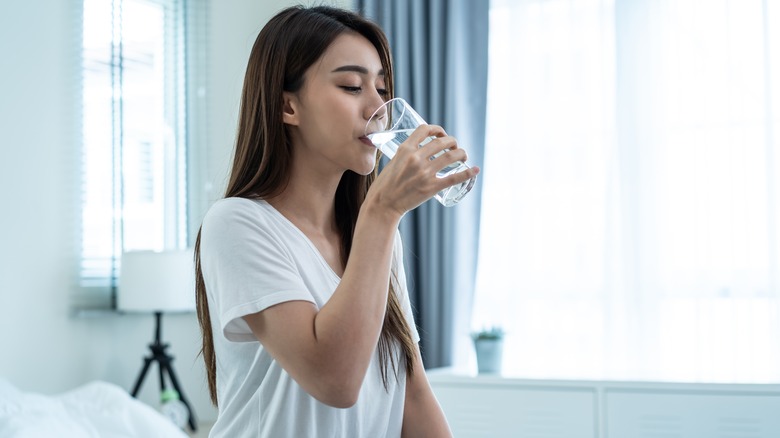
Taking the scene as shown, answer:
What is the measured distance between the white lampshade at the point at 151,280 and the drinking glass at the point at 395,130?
2.28 meters

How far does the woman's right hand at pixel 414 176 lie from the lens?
101 centimetres

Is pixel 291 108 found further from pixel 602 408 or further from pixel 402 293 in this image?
pixel 602 408

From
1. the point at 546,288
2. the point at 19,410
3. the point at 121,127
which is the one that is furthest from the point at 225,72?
the point at 19,410

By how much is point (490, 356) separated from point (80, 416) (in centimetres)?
141

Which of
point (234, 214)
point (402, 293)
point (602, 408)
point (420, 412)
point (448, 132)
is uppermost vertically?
point (448, 132)

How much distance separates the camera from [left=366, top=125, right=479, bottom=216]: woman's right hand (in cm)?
101

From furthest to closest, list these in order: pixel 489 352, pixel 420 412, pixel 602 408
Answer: pixel 489 352 < pixel 602 408 < pixel 420 412

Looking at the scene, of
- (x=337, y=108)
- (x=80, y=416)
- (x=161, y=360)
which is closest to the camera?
(x=337, y=108)

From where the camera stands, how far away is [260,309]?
977mm

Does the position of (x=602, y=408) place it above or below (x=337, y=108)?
below

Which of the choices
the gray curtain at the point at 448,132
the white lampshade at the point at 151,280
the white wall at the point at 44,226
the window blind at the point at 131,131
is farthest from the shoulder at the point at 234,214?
the window blind at the point at 131,131

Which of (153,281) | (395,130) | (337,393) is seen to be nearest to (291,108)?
(395,130)

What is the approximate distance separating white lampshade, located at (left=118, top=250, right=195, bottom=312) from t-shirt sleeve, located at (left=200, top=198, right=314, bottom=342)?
2292 millimetres

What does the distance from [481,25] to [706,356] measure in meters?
1.59
